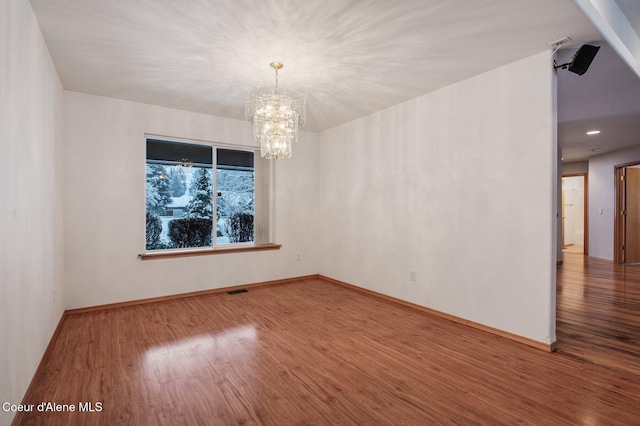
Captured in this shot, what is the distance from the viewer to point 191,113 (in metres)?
4.56

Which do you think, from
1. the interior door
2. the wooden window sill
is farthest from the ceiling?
the interior door

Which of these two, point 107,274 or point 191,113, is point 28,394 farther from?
point 191,113

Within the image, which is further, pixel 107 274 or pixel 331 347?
pixel 107 274

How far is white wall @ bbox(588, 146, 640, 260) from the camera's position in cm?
719

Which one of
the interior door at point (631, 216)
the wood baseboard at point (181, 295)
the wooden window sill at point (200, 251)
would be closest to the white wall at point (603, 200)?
the interior door at point (631, 216)

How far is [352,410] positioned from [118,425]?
1.38 metres

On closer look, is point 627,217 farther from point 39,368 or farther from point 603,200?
point 39,368

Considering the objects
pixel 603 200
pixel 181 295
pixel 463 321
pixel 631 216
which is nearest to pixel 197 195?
pixel 181 295

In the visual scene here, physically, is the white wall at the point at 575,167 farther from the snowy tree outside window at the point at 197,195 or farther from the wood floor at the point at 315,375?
the snowy tree outside window at the point at 197,195

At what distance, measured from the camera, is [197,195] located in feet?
15.7

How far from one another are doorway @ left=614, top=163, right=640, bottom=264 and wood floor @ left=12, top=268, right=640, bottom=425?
6118mm

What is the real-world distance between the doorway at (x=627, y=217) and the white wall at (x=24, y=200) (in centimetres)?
992

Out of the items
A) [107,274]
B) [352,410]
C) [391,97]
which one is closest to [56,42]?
[107,274]

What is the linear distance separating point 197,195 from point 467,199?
12.4ft
